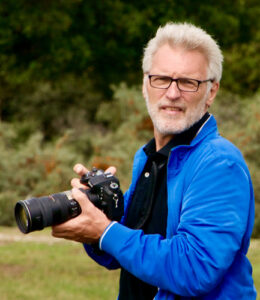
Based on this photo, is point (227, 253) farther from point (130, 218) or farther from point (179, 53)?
point (179, 53)

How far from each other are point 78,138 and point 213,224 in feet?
41.9

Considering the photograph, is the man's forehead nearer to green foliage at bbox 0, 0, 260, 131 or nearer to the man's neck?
the man's neck

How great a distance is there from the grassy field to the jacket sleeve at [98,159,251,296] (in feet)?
9.39

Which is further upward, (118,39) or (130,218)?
(118,39)

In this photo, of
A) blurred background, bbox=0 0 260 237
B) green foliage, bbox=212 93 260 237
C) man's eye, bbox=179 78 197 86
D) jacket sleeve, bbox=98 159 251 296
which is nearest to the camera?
jacket sleeve, bbox=98 159 251 296

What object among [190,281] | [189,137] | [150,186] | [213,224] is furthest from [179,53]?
[190,281]

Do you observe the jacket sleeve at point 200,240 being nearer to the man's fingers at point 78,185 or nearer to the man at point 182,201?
the man at point 182,201

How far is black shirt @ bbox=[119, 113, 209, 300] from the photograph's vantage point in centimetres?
212

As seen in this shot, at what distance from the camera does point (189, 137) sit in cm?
211

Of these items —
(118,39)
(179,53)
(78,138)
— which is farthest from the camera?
(118,39)

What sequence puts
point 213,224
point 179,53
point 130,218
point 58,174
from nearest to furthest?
point 213,224
point 179,53
point 130,218
point 58,174

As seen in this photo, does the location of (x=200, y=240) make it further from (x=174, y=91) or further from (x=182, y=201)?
(x=174, y=91)

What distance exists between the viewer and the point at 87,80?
17.8m

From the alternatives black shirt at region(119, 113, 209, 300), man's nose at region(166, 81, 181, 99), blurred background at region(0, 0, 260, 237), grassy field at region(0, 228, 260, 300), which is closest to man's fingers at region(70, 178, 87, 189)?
black shirt at region(119, 113, 209, 300)
